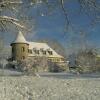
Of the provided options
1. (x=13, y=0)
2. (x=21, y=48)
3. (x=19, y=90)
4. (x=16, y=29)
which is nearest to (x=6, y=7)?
(x=13, y=0)

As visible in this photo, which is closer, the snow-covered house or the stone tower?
the snow-covered house

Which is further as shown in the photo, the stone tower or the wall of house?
the stone tower

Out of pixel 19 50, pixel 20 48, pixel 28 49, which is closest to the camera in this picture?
pixel 20 48

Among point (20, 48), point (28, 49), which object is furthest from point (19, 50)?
point (28, 49)

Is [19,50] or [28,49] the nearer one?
[19,50]

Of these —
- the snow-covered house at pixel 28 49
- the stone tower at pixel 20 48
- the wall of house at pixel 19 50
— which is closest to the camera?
the snow-covered house at pixel 28 49

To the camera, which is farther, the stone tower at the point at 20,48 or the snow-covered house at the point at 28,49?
the stone tower at the point at 20,48

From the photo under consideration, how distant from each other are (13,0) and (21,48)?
8249 centimetres

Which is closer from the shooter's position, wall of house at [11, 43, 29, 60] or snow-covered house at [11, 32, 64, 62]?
snow-covered house at [11, 32, 64, 62]

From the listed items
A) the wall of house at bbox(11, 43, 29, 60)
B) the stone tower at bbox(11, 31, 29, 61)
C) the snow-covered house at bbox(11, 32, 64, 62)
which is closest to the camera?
the snow-covered house at bbox(11, 32, 64, 62)

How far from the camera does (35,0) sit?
16.2 metres

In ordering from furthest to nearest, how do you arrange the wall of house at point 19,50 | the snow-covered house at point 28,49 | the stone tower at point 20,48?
1. the stone tower at point 20,48
2. the wall of house at point 19,50
3. the snow-covered house at point 28,49

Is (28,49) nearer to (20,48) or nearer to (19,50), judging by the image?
(20,48)

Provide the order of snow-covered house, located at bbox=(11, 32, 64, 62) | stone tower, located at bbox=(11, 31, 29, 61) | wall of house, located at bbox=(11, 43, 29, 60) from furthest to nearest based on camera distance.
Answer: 1. stone tower, located at bbox=(11, 31, 29, 61)
2. wall of house, located at bbox=(11, 43, 29, 60)
3. snow-covered house, located at bbox=(11, 32, 64, 62)
